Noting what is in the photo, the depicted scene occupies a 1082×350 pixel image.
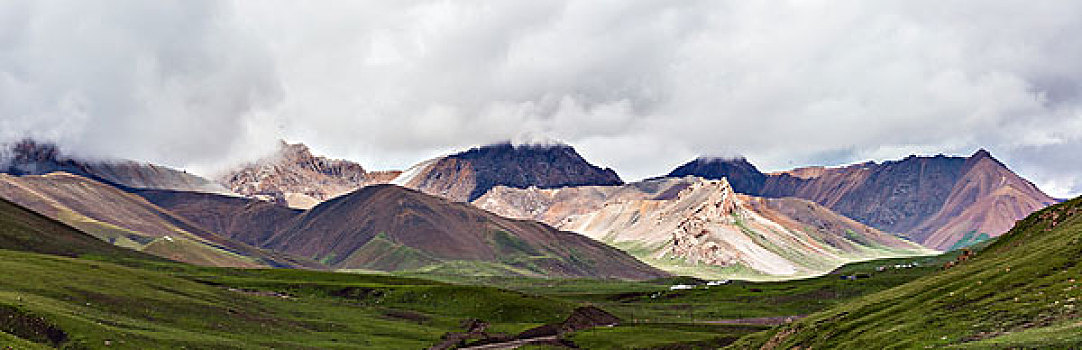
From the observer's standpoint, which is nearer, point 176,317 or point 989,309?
point 989,309

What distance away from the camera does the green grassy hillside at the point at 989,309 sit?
5466 cm

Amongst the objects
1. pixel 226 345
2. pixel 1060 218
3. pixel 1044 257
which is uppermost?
pixel 1060 218

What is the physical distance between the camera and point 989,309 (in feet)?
208

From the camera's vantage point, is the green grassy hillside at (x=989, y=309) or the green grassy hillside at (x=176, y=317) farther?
the green grassy hillside at (x=176, y=317)

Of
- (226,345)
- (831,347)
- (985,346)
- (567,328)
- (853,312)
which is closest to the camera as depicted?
(985,346)

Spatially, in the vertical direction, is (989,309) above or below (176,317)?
above

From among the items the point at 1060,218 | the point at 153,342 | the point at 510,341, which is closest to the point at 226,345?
the point at 153,342

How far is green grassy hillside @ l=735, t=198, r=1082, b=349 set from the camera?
54656 mm

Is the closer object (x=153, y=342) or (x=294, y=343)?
(x=153, y=342)

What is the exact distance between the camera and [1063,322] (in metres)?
52.3

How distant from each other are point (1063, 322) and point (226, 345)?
99373 mm

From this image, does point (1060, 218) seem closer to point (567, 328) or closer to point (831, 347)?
point (831, 347)

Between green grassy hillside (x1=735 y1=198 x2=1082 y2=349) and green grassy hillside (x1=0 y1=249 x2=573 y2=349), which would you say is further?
green grassy hillside (x1=0 y1=249 x2=573 y2=349)

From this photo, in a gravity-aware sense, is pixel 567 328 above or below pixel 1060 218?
below
